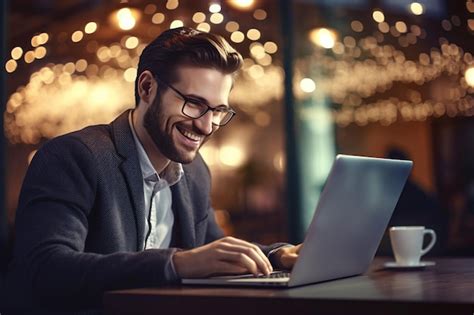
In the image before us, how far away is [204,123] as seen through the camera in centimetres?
193

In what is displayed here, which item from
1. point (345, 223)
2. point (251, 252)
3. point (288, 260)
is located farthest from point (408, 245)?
point (251, 252)

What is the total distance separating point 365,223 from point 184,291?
1.44 ft

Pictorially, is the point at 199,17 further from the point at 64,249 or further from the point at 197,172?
the point at 64,249

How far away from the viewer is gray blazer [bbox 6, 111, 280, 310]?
146 centimetres

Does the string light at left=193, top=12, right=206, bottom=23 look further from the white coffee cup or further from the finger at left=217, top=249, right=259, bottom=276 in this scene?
the finger at left=217, top=249, right=259, bottom=276

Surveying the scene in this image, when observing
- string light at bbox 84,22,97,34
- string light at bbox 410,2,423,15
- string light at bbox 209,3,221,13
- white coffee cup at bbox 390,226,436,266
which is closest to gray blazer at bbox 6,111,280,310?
white coffee cup at bbox 390,226,436,266

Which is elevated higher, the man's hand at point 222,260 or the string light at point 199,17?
the string light at point 199,17

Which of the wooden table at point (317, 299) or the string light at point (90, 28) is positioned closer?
the wooden table at point (317, 299)

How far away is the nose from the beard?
0.7 inches

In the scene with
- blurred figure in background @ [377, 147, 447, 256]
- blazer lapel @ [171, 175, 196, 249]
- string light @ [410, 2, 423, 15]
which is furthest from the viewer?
string light @ [410, 2, 423, 15]

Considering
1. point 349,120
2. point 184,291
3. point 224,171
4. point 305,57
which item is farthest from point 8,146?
point 224,171

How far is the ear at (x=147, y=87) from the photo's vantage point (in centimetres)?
199

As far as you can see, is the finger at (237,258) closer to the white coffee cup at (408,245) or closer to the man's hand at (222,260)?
the man's hand at (222,260)

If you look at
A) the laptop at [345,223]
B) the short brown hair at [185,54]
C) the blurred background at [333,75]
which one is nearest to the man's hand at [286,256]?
the laptop at [345,223]
